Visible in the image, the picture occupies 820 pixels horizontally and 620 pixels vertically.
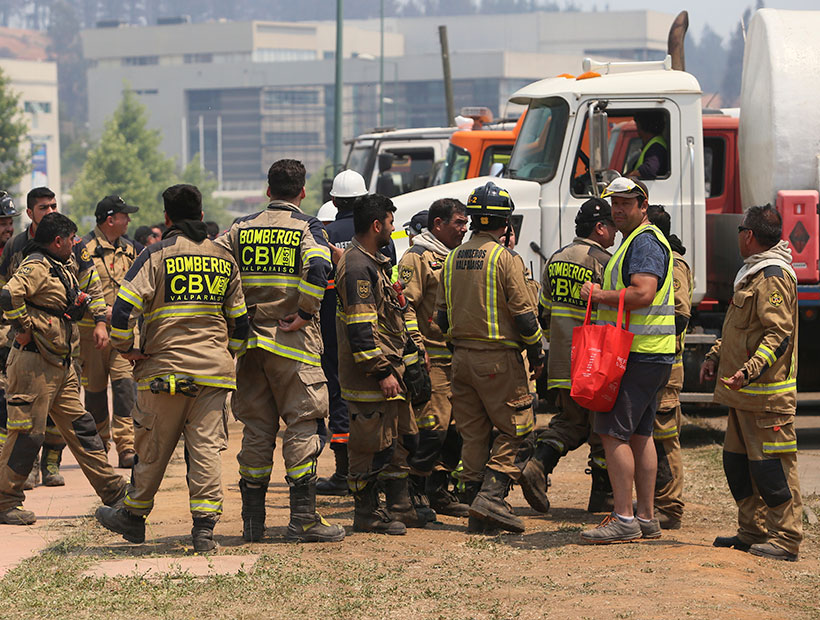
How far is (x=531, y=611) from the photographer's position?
5742 millimetres

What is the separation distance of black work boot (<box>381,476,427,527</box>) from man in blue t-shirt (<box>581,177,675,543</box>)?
120 centimetres

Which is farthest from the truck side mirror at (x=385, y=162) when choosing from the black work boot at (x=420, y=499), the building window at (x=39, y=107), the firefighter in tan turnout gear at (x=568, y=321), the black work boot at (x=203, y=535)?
the building window at (x=39, y=107)

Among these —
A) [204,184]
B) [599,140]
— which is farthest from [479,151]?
[204,184]

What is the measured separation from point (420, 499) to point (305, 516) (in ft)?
3.96

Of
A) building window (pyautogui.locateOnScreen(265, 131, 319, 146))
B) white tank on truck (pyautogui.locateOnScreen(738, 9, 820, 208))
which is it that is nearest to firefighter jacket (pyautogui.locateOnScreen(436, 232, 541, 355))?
white tank on truck (pyautogui.locateOnScreen(738, 9, 820, 208))

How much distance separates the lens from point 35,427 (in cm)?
813

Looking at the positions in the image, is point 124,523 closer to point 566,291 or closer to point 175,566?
point 175,566

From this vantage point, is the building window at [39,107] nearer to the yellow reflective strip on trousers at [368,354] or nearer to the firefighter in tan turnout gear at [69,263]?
the firefighter in tan turnout gear at [69,263]

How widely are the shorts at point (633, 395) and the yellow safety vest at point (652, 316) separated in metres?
0.10

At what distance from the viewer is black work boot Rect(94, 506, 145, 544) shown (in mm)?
7164

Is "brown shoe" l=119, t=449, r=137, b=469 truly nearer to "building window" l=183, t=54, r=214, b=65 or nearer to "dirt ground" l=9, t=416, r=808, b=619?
"dirt ground" l=9, t=416, r=808, b=619

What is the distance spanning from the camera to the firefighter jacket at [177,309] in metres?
6.83

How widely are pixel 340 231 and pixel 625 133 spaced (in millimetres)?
4582

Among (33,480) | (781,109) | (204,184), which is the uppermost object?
(204,184)
